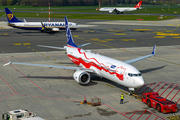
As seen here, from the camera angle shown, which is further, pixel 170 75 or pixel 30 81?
pixel 170 75

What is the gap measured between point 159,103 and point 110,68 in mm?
9648

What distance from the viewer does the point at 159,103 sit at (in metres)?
29.4

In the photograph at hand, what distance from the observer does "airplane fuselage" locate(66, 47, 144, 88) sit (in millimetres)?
33469

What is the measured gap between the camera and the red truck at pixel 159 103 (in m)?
28.9

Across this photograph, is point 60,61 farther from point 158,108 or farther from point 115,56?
point 158,108

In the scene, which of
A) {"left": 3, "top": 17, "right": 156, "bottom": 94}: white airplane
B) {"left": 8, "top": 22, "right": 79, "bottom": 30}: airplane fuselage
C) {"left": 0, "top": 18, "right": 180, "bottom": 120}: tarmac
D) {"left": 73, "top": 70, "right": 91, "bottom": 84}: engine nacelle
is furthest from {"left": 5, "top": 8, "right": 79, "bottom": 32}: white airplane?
{"left": 73, "top": 70, "right": 91, "bottom": 84}: engine nacelle

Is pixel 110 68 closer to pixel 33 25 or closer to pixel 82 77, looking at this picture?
pixel 82 77

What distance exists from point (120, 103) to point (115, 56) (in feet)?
101

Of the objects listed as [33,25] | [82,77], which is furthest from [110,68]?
[33,25]

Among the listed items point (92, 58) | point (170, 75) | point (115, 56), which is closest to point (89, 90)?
point (92, 58)

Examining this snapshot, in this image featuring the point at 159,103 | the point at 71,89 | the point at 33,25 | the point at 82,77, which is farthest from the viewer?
the point at 33,25

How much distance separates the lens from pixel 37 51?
67.0 meters

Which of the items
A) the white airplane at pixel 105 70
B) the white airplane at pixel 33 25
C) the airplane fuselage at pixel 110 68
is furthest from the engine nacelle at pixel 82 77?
the white airplane at pixel 33 25

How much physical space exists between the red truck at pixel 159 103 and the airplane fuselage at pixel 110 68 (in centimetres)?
202
